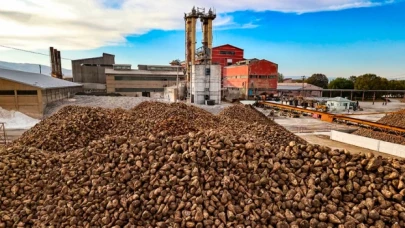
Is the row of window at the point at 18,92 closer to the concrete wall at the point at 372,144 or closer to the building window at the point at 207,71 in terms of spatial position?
the building window at the point at 207,71

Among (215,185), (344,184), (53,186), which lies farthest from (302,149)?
(53,186)

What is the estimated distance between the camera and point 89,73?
5147 cm

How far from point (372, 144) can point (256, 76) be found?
1291 inches

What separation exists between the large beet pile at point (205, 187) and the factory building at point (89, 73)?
47.7m

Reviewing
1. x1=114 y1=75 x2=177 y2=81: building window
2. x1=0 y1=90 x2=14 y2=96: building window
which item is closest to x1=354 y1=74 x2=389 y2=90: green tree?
x1=114 y1=75 x2=177 y2=81: building window

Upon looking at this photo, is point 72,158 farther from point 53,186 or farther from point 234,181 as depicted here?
point 234,181

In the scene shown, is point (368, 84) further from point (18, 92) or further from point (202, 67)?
point (18, 92)

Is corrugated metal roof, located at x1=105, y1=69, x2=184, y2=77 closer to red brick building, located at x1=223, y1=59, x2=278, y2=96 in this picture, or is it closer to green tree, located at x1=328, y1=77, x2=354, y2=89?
red brick building, located at x1=223, y1=59, x2=278, y2=96

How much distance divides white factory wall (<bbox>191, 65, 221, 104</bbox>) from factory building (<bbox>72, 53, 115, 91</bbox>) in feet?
82.5

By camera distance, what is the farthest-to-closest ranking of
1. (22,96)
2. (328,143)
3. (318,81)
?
(318,81)
(22,96)
(328,143)

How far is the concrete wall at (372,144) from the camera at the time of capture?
1527cm

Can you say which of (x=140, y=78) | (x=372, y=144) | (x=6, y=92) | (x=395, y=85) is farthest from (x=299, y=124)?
(x=395, y=85)

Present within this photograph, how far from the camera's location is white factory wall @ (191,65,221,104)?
3394 centimetres

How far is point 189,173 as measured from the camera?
549cm
